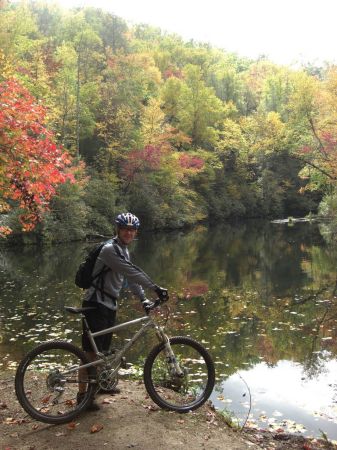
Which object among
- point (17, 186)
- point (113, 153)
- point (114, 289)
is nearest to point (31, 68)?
point (113, 153)

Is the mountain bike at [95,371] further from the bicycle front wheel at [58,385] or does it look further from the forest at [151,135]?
the forest at [151,135]

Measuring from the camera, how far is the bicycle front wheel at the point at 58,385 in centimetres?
475

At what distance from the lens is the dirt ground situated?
169 inches

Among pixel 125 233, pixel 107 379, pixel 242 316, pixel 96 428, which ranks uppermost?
pixel 125 233

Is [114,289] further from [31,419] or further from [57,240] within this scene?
[57,240]

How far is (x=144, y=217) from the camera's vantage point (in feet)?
126

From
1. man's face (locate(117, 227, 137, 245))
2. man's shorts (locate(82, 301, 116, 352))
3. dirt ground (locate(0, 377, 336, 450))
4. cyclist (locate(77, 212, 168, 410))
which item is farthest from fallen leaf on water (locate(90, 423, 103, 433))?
man's face (locate(117, 227, 137, 245))

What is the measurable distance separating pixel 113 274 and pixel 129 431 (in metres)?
1.59

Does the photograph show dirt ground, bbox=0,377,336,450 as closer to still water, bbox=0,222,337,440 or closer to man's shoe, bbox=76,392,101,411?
man's shoe, bbox=76,392,101,411

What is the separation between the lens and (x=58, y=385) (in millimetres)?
4945

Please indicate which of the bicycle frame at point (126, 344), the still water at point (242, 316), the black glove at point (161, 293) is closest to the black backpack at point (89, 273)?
the bicycle frame at point (126, 344)

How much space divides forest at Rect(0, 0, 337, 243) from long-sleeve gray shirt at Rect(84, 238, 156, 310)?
13.4 ft

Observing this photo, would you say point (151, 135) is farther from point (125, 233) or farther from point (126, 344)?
point (126, 344)

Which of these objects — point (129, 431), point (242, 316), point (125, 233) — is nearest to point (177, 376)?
point (129, 431)
